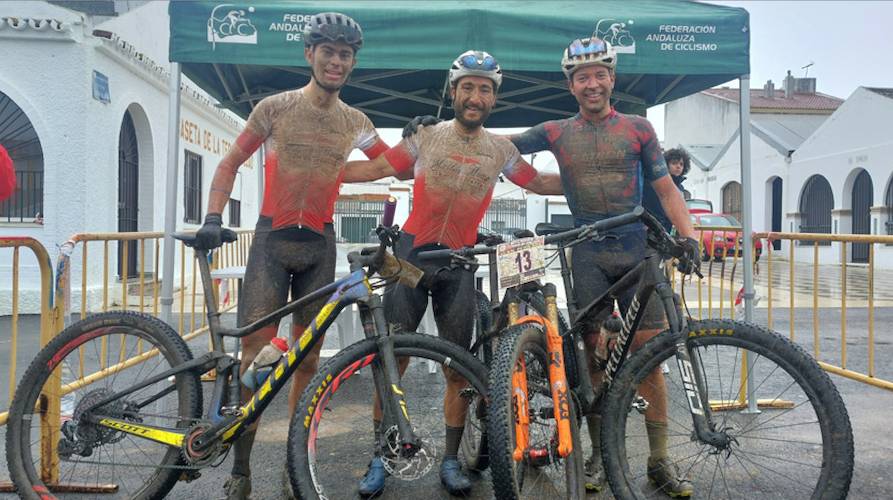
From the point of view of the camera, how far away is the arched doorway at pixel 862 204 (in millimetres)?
21547

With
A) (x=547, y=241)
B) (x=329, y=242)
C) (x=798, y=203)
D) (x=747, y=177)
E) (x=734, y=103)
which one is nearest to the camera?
(x=547, y=241)

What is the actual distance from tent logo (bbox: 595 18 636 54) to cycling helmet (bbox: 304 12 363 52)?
1842mm

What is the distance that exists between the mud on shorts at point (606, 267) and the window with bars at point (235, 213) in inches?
520

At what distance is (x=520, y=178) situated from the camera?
3363 millimetres

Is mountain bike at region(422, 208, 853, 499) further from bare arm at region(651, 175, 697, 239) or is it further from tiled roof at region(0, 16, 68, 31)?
tiled roof at region(0, 16, 68, 31)

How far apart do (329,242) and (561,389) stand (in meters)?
1.45

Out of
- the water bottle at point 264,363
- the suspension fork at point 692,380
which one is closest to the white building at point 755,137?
the suspension fork at point 692,380

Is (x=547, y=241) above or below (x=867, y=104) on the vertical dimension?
below

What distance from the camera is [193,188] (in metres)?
12.8

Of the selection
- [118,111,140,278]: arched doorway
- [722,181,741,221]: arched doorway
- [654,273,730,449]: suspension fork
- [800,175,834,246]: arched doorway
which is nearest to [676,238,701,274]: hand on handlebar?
[654,273,730,449]: suspension fork

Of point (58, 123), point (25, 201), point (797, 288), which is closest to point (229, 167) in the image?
point (58, 123)

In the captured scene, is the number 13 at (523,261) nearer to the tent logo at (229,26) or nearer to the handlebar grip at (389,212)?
the handlebar grip at (389,212)

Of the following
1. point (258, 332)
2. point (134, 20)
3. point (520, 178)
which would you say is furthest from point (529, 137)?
point (134, 20)

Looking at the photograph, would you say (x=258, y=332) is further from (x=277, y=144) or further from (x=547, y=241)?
(x=547, y=241)
